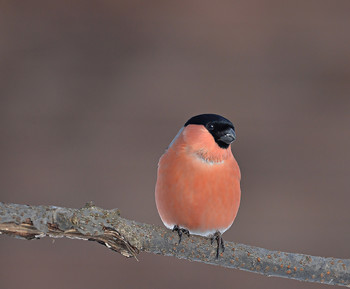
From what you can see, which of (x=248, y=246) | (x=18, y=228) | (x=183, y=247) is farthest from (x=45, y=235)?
(x=248, y=246)

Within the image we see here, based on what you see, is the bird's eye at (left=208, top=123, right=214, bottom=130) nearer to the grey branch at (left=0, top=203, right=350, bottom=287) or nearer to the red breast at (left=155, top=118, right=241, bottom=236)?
the red breast at (left=155, top=118, right=241, bottom=236)

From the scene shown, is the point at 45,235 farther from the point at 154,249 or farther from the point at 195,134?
the point at 195,134

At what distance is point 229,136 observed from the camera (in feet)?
3.10

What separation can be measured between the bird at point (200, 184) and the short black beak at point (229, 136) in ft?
0.13

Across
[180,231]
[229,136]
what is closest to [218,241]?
[180,231]

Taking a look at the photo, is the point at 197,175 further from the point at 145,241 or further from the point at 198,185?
the point at 145,241

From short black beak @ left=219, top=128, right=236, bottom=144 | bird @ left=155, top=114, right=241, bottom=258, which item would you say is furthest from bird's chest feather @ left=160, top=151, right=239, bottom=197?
short black beak @ left=219, top=128, right=236, bottom=144

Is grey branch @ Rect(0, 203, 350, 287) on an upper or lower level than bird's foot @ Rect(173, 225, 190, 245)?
lower

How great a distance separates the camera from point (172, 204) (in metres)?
1.06

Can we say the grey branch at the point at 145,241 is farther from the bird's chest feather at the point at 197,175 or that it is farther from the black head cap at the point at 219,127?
the black head cap at the point at 219,127

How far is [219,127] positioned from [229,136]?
0.14 feet

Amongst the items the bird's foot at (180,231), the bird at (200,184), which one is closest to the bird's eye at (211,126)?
the bird at (200,184)

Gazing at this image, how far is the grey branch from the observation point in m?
0.82

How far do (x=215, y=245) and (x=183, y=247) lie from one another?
0.07 m
